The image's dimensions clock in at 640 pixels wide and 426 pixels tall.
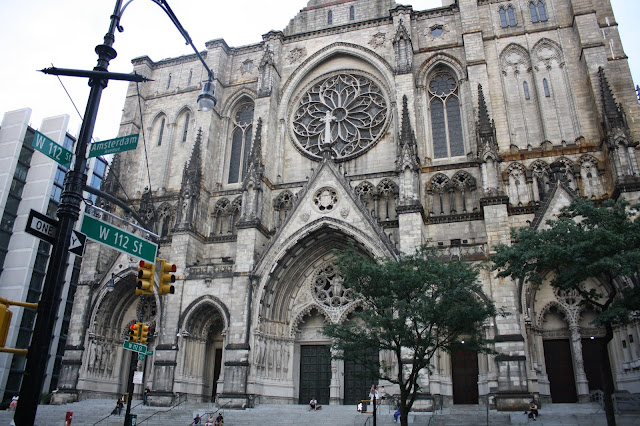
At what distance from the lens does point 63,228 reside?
775 cm

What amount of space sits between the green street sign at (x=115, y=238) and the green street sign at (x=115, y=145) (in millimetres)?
1343

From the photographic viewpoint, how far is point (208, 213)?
94.5 ft

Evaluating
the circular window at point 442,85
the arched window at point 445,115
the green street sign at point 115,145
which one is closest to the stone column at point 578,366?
the arched window at point 445,115

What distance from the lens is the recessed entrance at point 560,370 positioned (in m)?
20.5

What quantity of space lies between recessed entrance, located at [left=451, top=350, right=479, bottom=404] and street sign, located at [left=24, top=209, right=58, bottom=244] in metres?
17.3

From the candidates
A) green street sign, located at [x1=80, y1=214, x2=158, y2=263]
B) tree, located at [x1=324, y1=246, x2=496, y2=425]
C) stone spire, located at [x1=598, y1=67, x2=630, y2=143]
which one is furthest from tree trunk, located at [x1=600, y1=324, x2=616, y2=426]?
green street sign, located at [x1=80, y1=214, x2=158, y2=263]

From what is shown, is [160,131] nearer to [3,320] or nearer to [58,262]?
[58,262]

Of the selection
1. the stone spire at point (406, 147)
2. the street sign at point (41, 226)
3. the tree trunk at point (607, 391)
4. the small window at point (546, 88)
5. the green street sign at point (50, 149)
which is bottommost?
the tree trunk at point (607, 391)

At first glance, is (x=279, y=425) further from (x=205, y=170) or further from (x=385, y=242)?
(x=205, y=170)

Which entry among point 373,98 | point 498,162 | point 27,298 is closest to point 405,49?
point 373,98

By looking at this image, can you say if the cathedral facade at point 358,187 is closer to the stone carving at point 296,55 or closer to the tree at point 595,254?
the stone carving at point 296,55

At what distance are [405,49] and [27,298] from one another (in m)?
33.7

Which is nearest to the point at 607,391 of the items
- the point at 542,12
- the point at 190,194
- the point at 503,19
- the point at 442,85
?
the point at 442,85

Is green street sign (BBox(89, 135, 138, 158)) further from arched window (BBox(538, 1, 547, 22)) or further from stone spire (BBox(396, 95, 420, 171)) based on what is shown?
arched window (BBox(538, 1, 547, 22))
